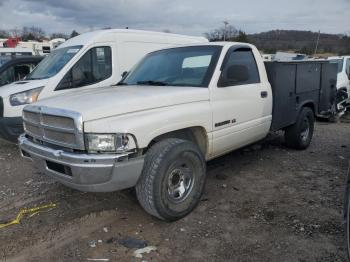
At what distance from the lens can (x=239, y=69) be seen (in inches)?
185

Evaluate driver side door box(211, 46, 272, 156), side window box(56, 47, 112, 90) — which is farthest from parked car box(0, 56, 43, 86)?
driver side door box(211, 46, 272, 156)

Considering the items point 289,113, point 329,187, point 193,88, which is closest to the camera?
point 193,88

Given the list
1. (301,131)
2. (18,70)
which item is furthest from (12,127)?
(301,131)

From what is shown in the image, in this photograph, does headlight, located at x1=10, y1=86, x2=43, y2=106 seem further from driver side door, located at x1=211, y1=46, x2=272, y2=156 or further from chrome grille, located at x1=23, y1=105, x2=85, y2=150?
driver side door, located at x1=211, y1=46, x2=272, y2=156

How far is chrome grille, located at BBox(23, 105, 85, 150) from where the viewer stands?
339 centimetres

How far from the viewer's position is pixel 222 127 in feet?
15.0

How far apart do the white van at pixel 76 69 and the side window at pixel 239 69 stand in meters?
3.38

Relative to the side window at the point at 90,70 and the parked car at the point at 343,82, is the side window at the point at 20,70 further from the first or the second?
the parked car at the point at 343,82

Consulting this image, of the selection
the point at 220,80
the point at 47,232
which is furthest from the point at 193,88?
the point at 47,232

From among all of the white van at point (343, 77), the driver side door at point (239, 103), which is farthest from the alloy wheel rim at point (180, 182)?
the white van at point (343, 77)

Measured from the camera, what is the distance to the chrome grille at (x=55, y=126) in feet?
11.1

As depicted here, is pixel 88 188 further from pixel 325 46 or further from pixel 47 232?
pixel 325 46

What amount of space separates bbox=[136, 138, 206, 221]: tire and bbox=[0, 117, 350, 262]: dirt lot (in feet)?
0.69

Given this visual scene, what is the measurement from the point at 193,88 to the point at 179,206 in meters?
1.36
